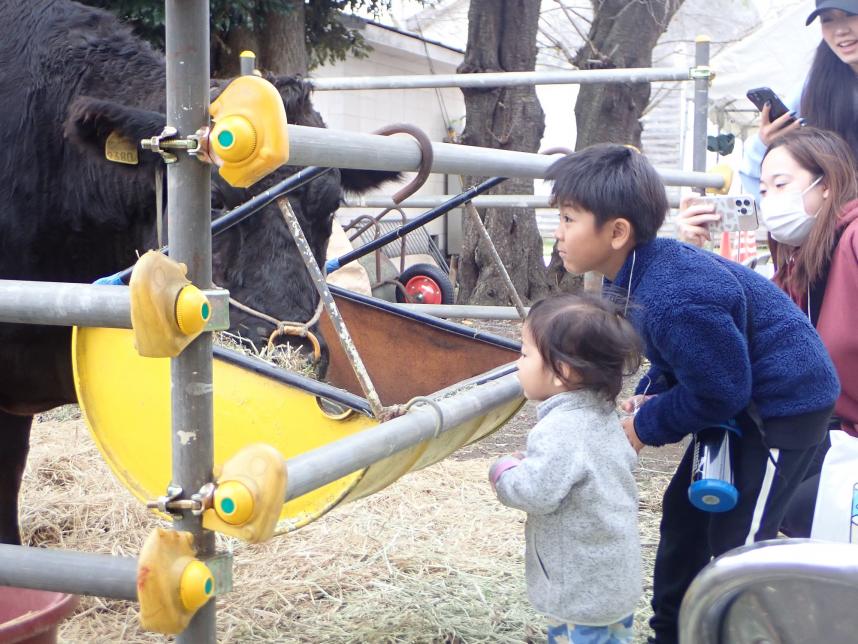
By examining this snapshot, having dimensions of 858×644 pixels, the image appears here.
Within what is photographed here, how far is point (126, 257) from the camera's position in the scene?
2951mm

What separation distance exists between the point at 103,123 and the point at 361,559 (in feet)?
4.92

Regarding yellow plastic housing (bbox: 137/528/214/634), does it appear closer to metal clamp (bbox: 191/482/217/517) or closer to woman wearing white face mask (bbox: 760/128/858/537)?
metal clamp (bbox: 191/482/217/517)

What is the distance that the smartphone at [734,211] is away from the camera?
2.37m

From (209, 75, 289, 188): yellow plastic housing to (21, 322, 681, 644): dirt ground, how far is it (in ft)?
5.48

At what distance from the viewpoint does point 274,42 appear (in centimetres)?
816

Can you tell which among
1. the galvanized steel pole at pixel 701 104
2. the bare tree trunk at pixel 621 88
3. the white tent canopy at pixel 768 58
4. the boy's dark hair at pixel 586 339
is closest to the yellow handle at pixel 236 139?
the boy's dark hair at pixel 586 339

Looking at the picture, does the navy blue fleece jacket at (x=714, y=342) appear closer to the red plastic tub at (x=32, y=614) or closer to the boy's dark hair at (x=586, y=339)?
the boy's dark hair at (x=586, y=339)

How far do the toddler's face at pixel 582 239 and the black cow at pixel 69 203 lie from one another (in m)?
0.96

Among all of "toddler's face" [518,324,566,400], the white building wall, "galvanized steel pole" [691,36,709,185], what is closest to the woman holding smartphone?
"toddler's face" [518,324,566,400]

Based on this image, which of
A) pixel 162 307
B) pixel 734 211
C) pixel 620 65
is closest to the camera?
pixel 162 307

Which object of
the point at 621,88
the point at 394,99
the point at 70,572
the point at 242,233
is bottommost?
the point at 70,572

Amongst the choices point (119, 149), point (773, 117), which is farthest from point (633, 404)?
point (119, 149)

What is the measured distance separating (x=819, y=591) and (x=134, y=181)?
2.38 meters

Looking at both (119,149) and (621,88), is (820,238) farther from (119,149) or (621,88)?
(621,88)
